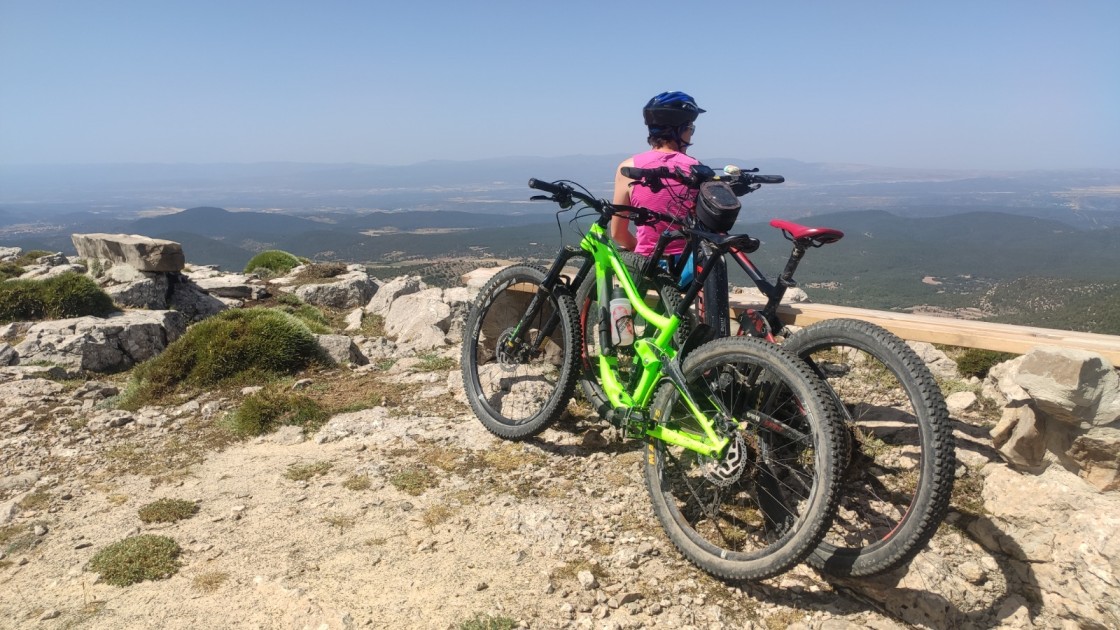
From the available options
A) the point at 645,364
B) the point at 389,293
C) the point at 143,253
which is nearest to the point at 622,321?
the point at 645,364

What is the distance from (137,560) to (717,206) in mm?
4374

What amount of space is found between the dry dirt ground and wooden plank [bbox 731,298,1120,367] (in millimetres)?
1912

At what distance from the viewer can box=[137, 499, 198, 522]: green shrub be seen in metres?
4.54

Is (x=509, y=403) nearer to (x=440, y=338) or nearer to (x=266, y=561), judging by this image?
(x=266, y=561)

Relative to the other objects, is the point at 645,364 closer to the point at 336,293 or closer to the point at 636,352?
the point at 636,352

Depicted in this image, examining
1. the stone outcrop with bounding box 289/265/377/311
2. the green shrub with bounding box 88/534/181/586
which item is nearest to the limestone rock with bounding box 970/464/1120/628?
the green shrub with bounding box 88/534/181/586

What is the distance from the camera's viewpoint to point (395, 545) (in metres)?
3.99

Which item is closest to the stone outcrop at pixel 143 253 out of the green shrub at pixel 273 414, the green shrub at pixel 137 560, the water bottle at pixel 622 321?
the green shrub at pixel 273 414

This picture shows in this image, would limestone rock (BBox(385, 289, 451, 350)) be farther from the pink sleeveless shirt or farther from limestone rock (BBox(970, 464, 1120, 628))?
limestone rock (BBox(970, 464, 1120, 628))

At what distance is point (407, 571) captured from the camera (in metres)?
3.70

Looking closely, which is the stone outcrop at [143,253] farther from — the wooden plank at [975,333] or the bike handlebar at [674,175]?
the wooden plank at [975,333]

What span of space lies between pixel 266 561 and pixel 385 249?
10911 centimetres

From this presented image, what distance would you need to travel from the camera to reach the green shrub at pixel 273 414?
20.4 feet

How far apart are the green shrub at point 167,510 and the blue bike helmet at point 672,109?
491 cm
